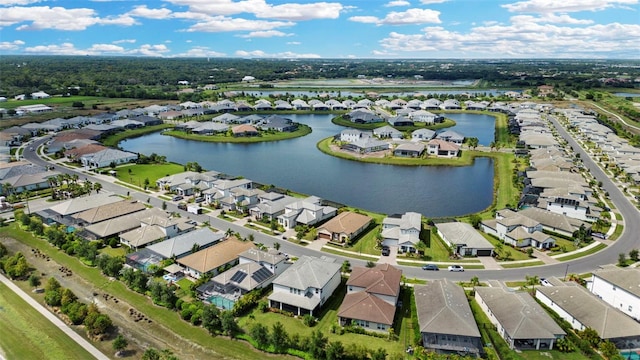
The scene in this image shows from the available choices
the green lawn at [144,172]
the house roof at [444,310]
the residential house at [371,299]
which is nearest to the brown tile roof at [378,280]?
the residential house at [371,299]

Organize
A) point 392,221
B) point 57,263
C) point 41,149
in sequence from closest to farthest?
point 57,263, point 392,221, point 41,149

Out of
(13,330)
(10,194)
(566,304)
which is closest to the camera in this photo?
(13,330)

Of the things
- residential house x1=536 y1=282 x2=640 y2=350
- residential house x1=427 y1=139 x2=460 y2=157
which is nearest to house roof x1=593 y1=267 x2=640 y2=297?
residential house x1=536 y1=282 x2=640 y2=350

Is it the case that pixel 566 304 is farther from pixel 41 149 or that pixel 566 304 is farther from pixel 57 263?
pixel 41 149

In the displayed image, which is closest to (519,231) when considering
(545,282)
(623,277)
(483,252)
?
(483,252)

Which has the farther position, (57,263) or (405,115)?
(405,115)

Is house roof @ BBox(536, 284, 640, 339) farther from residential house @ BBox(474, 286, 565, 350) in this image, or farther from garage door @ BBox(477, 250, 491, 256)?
garage door @ BBox(477, 250, 491, 256)

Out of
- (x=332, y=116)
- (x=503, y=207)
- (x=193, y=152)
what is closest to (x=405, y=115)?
(x=332, y=116)

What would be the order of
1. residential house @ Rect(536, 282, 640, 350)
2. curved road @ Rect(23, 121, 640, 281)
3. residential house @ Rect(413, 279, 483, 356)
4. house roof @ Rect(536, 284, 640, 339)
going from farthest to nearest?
curved road @ Rect(23, 121, 640, 281)
house roof @ Rect(536, 284, 640, 339)
residential house @ Rect(536, 282, 640, 350)
residential house @ Rect(413, 279, 483, 356)
